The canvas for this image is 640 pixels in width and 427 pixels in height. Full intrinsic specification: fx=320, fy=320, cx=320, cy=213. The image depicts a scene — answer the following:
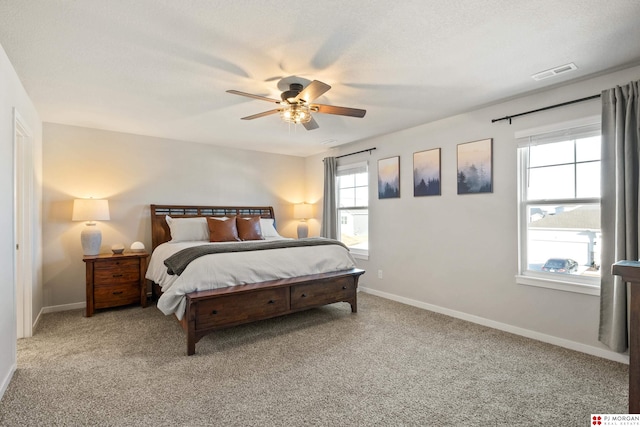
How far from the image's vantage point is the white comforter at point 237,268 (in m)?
2.92

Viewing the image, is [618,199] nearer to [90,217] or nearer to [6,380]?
[6,380]

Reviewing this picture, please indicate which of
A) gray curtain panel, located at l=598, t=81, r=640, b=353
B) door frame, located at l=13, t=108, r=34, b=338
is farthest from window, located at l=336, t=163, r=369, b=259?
door frame, located at l=13, t=108, r=34, b=338

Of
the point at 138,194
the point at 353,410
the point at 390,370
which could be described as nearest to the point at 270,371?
the point at 353,410

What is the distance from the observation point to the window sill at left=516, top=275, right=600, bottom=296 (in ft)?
9.23

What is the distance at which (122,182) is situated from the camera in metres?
4.58

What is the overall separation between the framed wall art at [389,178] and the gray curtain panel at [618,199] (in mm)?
2297

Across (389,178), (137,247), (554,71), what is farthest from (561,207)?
(137,247)

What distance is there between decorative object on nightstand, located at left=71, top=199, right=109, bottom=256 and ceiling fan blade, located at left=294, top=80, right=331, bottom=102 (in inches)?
121

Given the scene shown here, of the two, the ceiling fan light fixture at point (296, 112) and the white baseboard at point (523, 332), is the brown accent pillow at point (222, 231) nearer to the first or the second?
the ceiling fan light fixture at point (296, 112)

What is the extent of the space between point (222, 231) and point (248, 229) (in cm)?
41

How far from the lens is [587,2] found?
1823 millimetres

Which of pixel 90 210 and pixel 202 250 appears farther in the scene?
pixel 90 210

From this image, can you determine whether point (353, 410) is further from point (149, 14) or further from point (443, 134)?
point (443, 134)

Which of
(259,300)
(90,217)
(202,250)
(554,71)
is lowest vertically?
(259,300)
